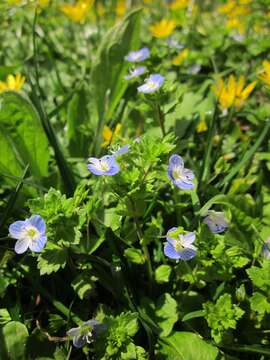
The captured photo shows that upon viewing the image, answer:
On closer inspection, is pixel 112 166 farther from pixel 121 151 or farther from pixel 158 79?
pixel 158 79

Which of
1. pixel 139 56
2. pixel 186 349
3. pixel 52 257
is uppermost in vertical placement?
pixel 139 56

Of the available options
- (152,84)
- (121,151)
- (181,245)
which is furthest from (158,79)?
(181,245)

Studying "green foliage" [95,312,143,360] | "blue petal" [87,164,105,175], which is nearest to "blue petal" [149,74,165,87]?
"blue petal" [87,164,105,175]

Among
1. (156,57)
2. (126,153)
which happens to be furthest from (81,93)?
(126,153)

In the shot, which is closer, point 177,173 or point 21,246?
point 21,246

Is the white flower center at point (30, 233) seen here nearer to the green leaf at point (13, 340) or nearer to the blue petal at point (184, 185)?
the green leaf at point (13, 340)

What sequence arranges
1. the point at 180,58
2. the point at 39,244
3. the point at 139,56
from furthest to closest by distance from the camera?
1. the point at 180,58
2. the point at 139,56
3. the point at 39,244

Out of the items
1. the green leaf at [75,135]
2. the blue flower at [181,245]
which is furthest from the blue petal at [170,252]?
the green leaf at [75,135]
